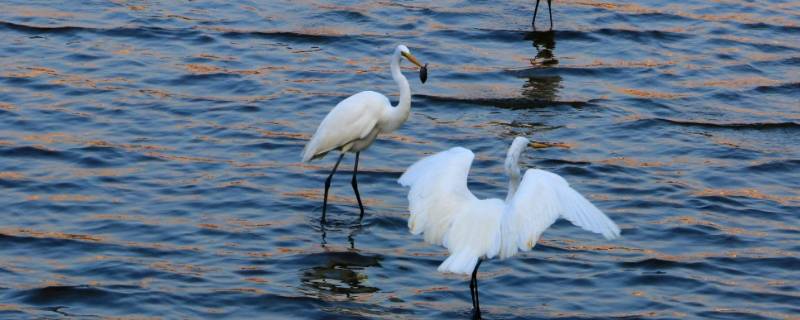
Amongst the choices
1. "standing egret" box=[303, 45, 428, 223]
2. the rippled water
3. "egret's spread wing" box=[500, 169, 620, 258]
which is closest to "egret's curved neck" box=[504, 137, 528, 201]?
"egret's spread wing" box=[500, 169, 620, 258]

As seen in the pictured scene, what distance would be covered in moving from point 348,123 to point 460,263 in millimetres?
2859

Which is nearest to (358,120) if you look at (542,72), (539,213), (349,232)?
(349,232)

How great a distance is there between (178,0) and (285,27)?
1.72m

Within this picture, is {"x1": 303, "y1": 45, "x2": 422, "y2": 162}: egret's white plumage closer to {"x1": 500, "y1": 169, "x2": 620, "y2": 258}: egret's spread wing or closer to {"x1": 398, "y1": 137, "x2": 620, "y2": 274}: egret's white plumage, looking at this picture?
{"x1": 398, "y1": 137, "x2": 620, "y2": 274}: egret's white plumage

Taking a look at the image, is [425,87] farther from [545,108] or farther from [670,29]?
[670,29]

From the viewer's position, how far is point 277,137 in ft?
38.6

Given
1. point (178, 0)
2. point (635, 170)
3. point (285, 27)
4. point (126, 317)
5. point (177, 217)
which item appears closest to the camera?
point (126, 317)

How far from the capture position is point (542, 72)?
47.3 ft

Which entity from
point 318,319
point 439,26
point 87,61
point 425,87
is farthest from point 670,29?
point 318,319

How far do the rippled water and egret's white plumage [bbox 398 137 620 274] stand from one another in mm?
698

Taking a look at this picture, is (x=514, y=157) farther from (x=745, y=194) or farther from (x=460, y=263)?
(x=745, y=194)

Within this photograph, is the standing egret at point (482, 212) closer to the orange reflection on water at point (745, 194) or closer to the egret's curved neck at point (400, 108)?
the egret's curved neck at point (400, 108)

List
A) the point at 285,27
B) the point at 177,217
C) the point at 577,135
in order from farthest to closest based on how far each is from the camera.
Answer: the point at 285,27 < the point at 577,135 < the point at 177,217

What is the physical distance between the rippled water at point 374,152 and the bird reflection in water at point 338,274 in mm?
25
